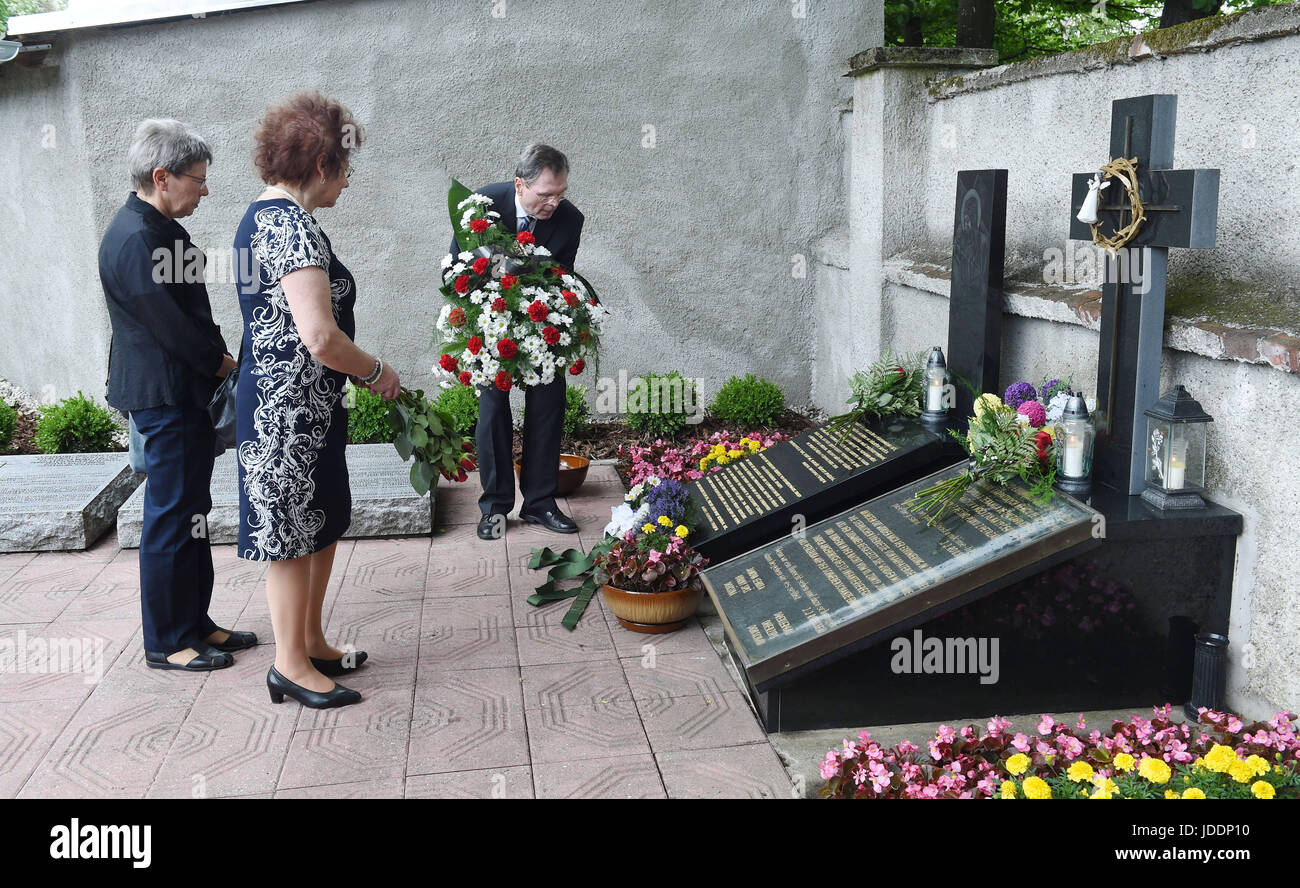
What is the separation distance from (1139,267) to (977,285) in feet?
4.01

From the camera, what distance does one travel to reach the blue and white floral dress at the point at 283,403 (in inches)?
138

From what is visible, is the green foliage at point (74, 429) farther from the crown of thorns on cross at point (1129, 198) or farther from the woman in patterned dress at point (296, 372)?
the crown of thorns on cross at point (1129, 198)

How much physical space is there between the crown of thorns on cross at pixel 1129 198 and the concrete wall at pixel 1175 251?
0.34m

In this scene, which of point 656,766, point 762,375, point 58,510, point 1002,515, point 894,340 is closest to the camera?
point 656,766

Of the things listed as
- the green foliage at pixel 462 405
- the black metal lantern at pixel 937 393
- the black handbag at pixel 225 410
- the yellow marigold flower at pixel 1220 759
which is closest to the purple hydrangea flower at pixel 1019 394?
the black metal lantern at pixel 937 393

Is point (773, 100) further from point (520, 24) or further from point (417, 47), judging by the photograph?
point (417, 47)

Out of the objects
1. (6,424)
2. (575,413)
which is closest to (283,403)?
(575,413)

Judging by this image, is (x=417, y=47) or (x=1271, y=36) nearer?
(x=1271, y=36)

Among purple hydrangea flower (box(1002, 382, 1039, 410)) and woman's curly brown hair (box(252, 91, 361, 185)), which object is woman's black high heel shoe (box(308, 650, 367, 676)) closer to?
woman's curly brown hair (box(252, 91, 361, 185))

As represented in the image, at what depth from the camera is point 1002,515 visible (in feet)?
13.2

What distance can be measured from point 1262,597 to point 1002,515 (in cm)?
89

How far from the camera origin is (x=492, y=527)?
6129 mm

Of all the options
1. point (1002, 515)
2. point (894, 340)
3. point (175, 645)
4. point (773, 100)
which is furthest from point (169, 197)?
point (773, 100)

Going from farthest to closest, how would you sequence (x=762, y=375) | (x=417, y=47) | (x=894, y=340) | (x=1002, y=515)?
(x=762, y=375) → (x=417, y=47) → (x=894, y=340) → (x=1002, y=515)
